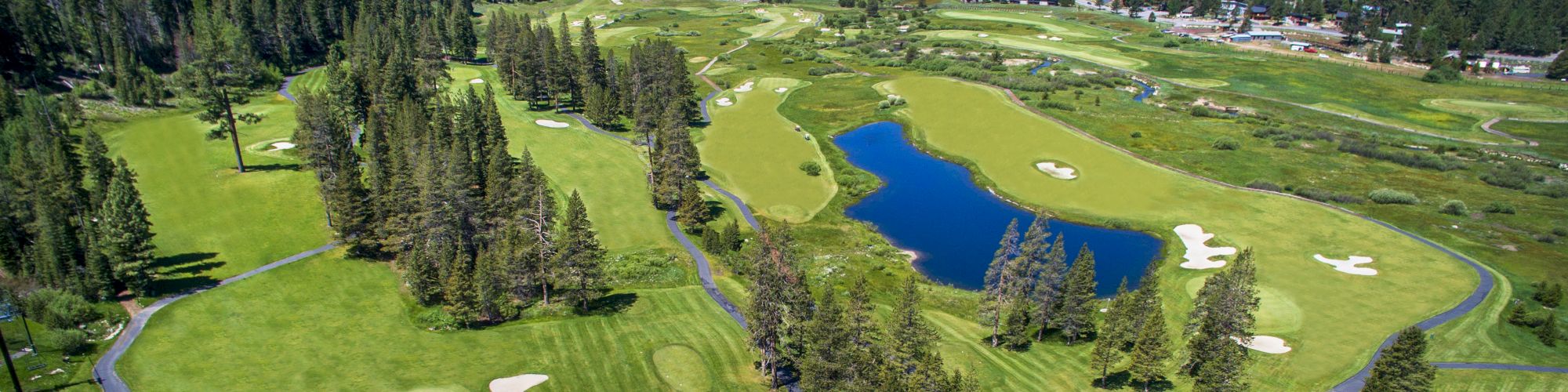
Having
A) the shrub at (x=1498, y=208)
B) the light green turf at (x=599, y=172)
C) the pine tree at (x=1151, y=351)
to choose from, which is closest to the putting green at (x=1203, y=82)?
the shrub at (x=1498, y=208)

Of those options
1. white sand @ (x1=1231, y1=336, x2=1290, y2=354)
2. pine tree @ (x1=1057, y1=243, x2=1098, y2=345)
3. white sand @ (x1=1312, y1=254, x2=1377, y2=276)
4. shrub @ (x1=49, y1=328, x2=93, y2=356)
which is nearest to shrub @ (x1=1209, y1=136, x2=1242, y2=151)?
white sand @ (x1=1312, y1=254, x2=1377, y2=276)

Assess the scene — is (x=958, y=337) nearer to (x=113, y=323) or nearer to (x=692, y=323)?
(x=692, y=323)

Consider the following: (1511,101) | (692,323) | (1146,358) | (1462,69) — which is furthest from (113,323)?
(1462,69)

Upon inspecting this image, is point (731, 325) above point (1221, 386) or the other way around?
the other way around

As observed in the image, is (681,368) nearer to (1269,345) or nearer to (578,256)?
(578,256)

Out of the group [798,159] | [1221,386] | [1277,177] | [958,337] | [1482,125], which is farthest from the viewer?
[1482,125]

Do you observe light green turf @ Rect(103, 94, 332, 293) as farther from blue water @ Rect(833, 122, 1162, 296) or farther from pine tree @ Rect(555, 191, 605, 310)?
blue water @ Rect(833, 122, 1162, 296)
